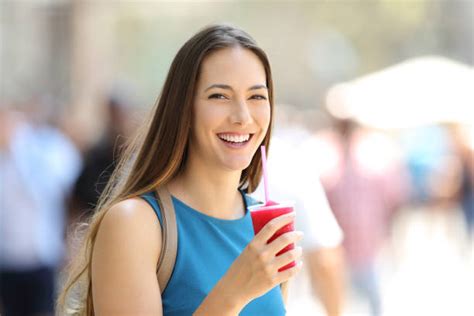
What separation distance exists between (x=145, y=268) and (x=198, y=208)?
0.34 m

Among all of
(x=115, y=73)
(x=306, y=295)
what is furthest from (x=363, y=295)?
(x=115, y=73)

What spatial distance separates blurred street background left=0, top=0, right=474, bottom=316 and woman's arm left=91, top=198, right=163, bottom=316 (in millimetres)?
922

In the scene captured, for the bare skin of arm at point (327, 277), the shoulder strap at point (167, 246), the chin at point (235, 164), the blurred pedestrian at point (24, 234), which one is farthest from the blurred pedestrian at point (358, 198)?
the shoulder strap at point (167, 246)

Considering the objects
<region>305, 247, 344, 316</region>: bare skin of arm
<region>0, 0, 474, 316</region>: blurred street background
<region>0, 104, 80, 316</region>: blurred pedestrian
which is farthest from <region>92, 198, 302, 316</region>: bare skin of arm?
<region>0, 104, 80, 316</region>: blurred pedestrian

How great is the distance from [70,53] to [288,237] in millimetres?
20852

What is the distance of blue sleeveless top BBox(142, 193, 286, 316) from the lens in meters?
2.58

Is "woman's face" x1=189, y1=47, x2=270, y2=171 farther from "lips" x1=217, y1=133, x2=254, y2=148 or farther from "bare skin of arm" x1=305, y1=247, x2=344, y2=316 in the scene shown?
"bare skin of arm" x1=305, y1=247, x2=344, y2=316

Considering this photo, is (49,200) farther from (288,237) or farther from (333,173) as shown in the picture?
(288,237)

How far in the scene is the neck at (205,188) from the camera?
9.16 feet

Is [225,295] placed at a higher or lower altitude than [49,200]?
higher

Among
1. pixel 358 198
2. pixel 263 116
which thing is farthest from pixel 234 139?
pixel 358 198

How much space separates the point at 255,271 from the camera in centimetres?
241

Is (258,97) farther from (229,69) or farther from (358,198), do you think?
(358,198)

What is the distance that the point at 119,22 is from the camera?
1089 inches
